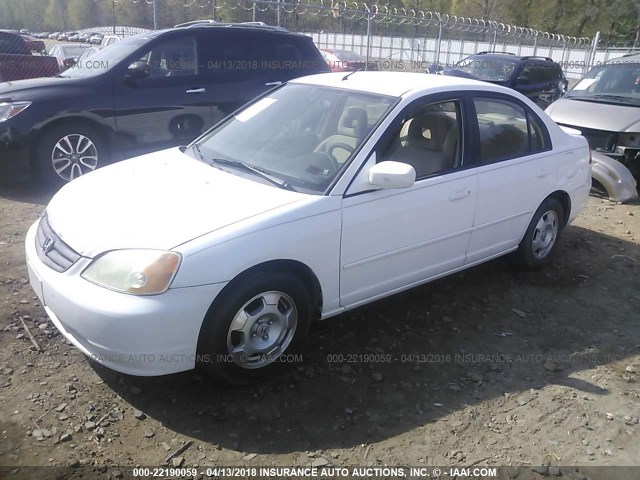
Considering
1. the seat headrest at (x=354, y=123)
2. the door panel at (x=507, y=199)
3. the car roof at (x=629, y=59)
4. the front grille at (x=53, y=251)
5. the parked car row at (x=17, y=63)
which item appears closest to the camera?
the front grille at (x=53, y=251)

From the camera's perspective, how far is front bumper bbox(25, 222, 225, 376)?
262cm

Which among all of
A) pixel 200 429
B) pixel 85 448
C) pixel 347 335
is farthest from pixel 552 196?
pixel 85 448

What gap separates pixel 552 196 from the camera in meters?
4.73

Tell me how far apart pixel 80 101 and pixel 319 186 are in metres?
4.13

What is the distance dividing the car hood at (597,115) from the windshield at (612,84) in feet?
0.94

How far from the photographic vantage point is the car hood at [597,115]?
752 cm

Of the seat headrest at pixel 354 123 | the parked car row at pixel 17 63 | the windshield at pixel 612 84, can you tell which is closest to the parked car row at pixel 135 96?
the seat headrest at pixel 354 123

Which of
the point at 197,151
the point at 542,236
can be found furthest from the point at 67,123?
the point at 542,236

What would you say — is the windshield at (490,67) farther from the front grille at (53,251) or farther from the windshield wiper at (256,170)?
the front grille at (53,251)

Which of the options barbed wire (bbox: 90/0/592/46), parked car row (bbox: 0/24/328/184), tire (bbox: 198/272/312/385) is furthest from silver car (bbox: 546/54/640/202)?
barbed wire (bbox: 90/0/592/46)

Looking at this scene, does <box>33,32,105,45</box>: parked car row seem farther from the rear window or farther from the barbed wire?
the rear window

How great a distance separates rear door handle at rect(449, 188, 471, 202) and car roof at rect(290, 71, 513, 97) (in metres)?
0.71

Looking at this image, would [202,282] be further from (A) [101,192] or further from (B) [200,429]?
(A) [101,192]

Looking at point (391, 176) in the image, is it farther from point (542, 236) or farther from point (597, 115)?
point (597, 115)
